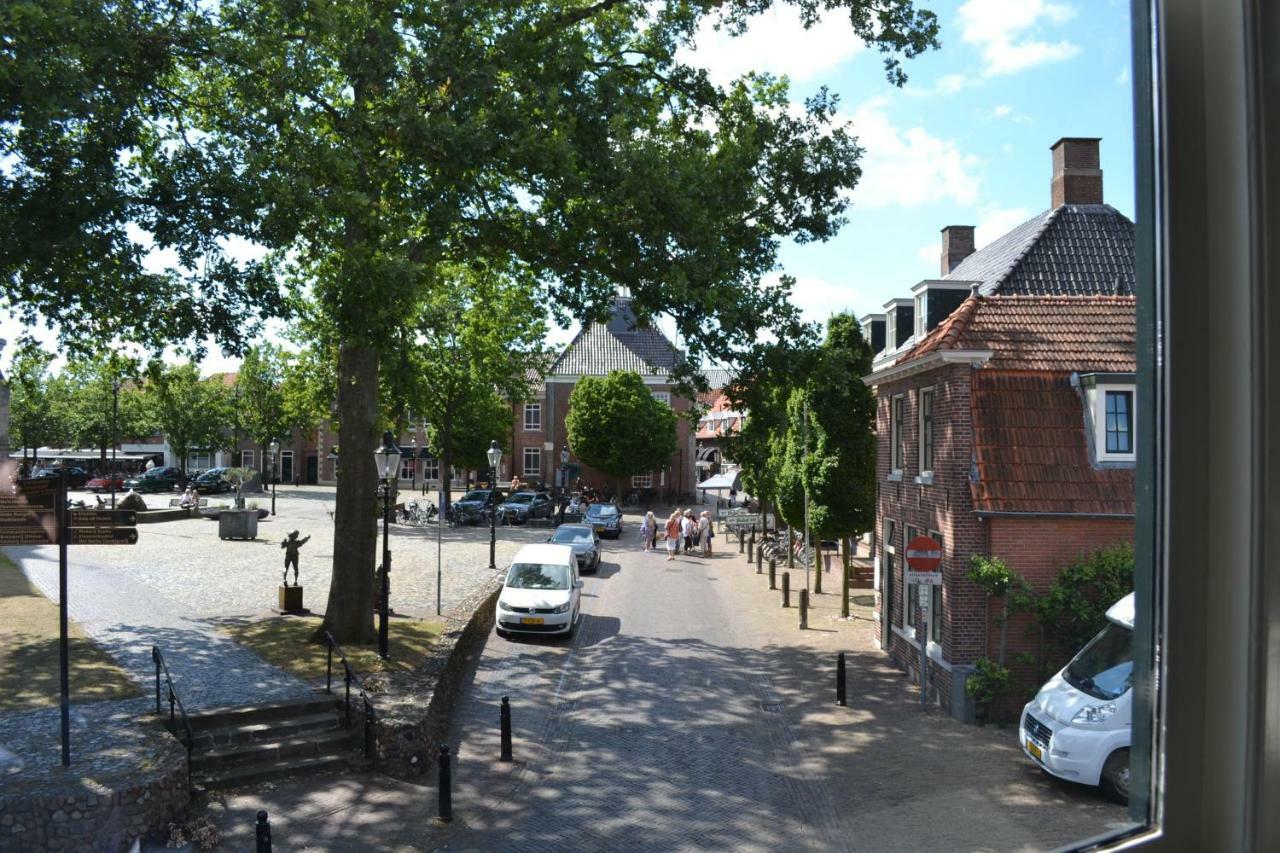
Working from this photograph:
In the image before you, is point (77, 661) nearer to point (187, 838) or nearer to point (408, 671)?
point (408, 671)

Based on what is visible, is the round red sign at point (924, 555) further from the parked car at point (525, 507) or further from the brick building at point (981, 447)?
the parked car at point (525, 507)

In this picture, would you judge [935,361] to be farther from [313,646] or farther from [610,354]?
[610,354]

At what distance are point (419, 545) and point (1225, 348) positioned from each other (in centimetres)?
3349

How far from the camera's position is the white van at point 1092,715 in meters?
Result: 1.49

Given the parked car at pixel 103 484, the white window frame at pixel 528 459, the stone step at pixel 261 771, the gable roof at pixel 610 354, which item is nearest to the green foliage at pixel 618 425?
the gable roof at pixel 610 354

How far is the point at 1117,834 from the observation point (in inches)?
53.7

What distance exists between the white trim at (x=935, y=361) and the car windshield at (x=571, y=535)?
14181 millimetres

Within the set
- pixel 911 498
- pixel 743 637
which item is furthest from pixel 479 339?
pixel 911 498

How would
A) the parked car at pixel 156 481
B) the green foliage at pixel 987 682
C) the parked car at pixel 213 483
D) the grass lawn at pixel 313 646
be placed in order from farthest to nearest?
the parked car at pixel 156 481, the parked car at pixel 213 483, the grass lawn at pixel 313 646, the green foliage at pixel 987 682

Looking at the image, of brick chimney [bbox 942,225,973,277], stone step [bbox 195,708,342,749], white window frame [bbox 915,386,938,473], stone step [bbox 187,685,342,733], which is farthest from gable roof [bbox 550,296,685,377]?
stone step [bbox 195,708,342,749]

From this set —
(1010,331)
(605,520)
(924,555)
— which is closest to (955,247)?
(1010,331)

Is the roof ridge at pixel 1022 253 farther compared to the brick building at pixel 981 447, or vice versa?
the roof ridge at pixel 1022 253

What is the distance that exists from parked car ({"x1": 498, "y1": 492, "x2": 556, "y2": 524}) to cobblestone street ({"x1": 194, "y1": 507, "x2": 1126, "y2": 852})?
81.0 feet

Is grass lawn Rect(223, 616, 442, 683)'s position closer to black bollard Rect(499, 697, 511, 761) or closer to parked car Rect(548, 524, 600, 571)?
black bollard Rect(499, 697, 511, 761)
